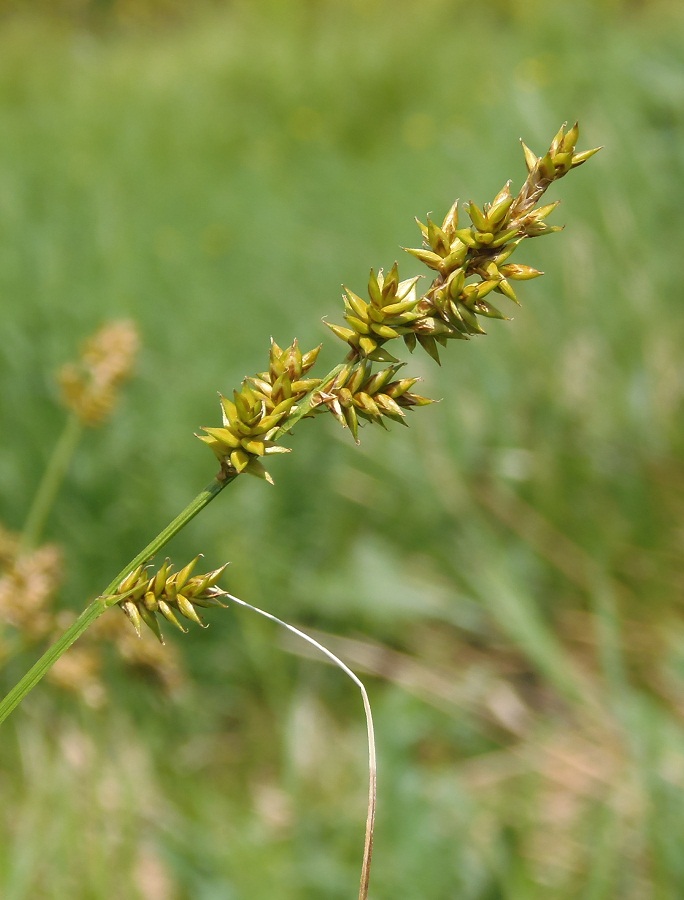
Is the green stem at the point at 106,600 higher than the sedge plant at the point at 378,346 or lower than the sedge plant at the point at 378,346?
lower

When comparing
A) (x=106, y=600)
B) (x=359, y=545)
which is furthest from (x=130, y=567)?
(x=359, y=545)

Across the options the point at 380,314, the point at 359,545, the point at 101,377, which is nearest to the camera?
the point at 380,314

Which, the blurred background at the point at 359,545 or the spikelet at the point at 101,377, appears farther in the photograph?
the blurred background at the point at 359,545

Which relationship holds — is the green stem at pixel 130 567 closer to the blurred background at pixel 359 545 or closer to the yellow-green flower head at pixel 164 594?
the yellow-green flower head at pixel 164 594

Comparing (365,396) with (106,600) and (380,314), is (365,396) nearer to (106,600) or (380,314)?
(380,314)

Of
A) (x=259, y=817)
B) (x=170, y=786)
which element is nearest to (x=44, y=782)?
(x=170, y=786)

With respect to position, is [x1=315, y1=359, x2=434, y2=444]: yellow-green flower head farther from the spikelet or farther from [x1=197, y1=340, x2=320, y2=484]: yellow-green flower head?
the spikelet

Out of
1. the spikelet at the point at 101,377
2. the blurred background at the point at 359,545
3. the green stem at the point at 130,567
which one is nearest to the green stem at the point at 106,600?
the green stem at the point at 130,567
